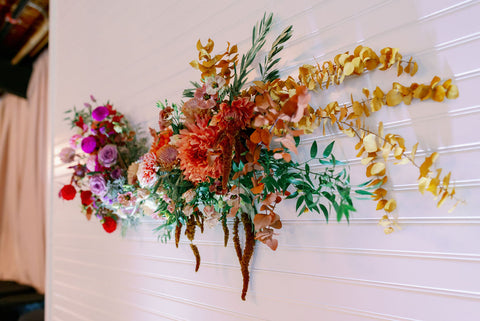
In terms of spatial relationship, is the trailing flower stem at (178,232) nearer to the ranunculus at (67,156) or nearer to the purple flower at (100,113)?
the purple flower at (100,113)

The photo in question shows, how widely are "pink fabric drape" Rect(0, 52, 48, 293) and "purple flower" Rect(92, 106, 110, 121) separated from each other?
2.36 meters

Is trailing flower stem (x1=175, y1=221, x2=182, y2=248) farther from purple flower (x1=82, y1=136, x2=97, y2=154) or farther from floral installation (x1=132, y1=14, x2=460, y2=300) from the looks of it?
purple flower (x1=82, y1=136, x2=97, y2=154)

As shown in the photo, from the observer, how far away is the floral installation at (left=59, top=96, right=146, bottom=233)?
148cm

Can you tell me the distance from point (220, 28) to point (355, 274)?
0.88m

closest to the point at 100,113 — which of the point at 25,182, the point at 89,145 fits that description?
the point at 89,145

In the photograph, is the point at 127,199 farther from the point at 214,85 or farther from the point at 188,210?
the point at 214,85

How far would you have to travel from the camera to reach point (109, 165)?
148 centimetres

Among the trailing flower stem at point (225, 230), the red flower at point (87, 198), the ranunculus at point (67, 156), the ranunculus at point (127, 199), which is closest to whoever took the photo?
the trailing flower stem at point (225, 230)

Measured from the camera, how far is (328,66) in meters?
0.87

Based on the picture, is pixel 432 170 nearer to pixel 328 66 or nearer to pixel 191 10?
pixel 328 66

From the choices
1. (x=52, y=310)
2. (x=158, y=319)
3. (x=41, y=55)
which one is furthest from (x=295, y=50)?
(x=41, y=55)

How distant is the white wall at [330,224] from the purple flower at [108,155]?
189 mm

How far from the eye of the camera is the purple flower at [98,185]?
4.86 feet

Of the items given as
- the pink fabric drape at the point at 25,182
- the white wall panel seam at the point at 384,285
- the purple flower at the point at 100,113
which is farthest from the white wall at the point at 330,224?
the pink fabric drape at the point at 25,182
